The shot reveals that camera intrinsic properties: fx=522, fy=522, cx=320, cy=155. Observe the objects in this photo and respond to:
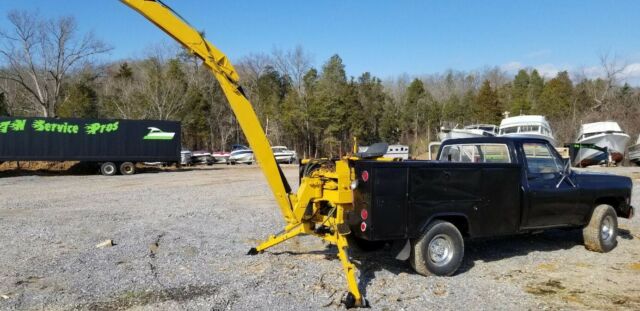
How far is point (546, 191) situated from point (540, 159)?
561 mm

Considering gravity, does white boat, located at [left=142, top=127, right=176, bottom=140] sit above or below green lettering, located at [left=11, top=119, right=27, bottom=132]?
below

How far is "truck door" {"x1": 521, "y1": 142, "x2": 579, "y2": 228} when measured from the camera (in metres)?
7.46

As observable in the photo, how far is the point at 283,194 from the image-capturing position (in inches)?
275

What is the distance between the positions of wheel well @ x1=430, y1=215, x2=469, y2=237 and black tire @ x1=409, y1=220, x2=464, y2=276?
0.15 metres

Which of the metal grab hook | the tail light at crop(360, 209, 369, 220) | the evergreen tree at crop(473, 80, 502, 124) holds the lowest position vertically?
the tail light at crop(360, 209, 369, 220)

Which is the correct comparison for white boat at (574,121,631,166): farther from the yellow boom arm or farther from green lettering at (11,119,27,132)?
green lettering at (11,119,27,132)

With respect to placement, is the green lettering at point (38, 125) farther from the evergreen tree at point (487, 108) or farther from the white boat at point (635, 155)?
the evergreen tree at point (487, 108)

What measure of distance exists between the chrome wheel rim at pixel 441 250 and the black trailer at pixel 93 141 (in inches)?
998

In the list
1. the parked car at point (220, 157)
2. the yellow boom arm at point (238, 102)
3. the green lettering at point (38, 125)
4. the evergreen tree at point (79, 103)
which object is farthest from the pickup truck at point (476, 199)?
the evergreen tree at point (79, 103)

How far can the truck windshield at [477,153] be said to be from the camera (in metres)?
7.71

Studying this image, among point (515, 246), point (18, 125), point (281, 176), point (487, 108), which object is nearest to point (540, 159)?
point (515, 246)

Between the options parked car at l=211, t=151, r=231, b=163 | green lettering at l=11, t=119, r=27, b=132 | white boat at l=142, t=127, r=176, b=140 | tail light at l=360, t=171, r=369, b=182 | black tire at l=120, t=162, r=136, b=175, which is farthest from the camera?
parked car at l=211, t=151, r=231, b=163

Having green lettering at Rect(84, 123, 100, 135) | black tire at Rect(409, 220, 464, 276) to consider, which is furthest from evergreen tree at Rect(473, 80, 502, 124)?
black tire at Rect(409, 220, 464, 276)

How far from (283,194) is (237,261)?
132cm
